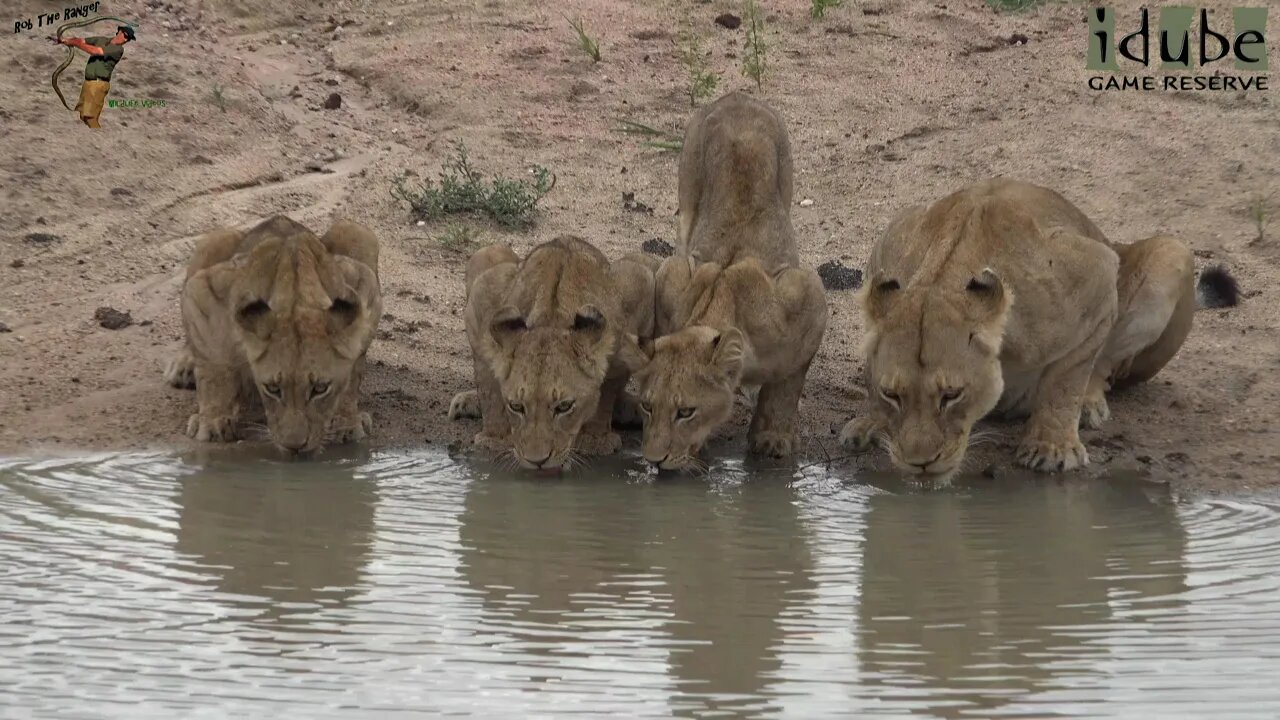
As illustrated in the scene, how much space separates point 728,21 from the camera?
15680 mm

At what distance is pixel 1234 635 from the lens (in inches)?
257

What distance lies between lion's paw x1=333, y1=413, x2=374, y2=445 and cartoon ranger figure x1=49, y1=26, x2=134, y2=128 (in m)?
4.33

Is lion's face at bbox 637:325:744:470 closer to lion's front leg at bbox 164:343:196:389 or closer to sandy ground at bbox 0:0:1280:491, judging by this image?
sandy ground at bbox 0:0:1280:491

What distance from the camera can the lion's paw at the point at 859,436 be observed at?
372 inches

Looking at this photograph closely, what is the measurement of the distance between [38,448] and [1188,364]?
240 inches

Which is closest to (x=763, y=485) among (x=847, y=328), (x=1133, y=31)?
(x=847, y=328)

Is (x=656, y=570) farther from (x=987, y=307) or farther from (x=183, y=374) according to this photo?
(x=183, y=374)

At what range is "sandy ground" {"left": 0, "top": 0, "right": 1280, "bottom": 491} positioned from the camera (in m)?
10.1

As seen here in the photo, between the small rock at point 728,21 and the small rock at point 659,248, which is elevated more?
the small rock at point 728,21

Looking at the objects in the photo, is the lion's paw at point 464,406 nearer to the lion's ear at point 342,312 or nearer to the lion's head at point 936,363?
the lion's ear at point 342,312

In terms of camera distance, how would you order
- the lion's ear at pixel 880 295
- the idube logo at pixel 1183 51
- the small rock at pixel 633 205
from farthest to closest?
the idube logo at pixel 1183 51 → the small rock at pixel 633 205 → the lion's ear at pixel 880 295

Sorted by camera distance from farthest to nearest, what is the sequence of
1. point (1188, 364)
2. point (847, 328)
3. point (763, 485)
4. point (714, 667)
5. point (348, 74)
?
point (348, 74), point (847, 328), point (1188, 364), point (763, 485), point (714, 667)

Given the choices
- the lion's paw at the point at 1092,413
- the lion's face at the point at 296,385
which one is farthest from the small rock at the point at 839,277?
the lion's face at the point at 296,385

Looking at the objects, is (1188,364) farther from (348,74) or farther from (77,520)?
(348,74)
